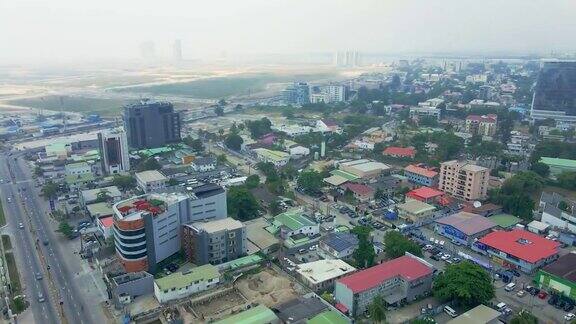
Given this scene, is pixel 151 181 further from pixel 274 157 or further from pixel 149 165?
pixel 274 157

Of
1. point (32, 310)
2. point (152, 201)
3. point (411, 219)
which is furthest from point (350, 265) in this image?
point (32, 310)

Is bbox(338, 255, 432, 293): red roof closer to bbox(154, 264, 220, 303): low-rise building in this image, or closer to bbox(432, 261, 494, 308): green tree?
bbox(432, 261, 494, 308): green tree

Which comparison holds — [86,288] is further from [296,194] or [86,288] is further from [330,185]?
[330,185]

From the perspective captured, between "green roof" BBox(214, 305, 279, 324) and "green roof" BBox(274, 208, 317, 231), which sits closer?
"green roof" BBox(214, 305, 279, 324)

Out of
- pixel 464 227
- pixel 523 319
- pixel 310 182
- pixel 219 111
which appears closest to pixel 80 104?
pixel 219 111

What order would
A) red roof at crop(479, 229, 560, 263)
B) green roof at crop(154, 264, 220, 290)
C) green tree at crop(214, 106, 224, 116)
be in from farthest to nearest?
1. green tree at crop(214, 106, 224, 116)
2. red roof at crop(479, 229, 560, 263)
3. green roof at crop(154, 264, 220, 290)

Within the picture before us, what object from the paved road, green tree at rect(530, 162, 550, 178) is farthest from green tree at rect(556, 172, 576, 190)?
the paved road

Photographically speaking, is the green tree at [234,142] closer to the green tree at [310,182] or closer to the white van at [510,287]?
the green tree at [310,182]
